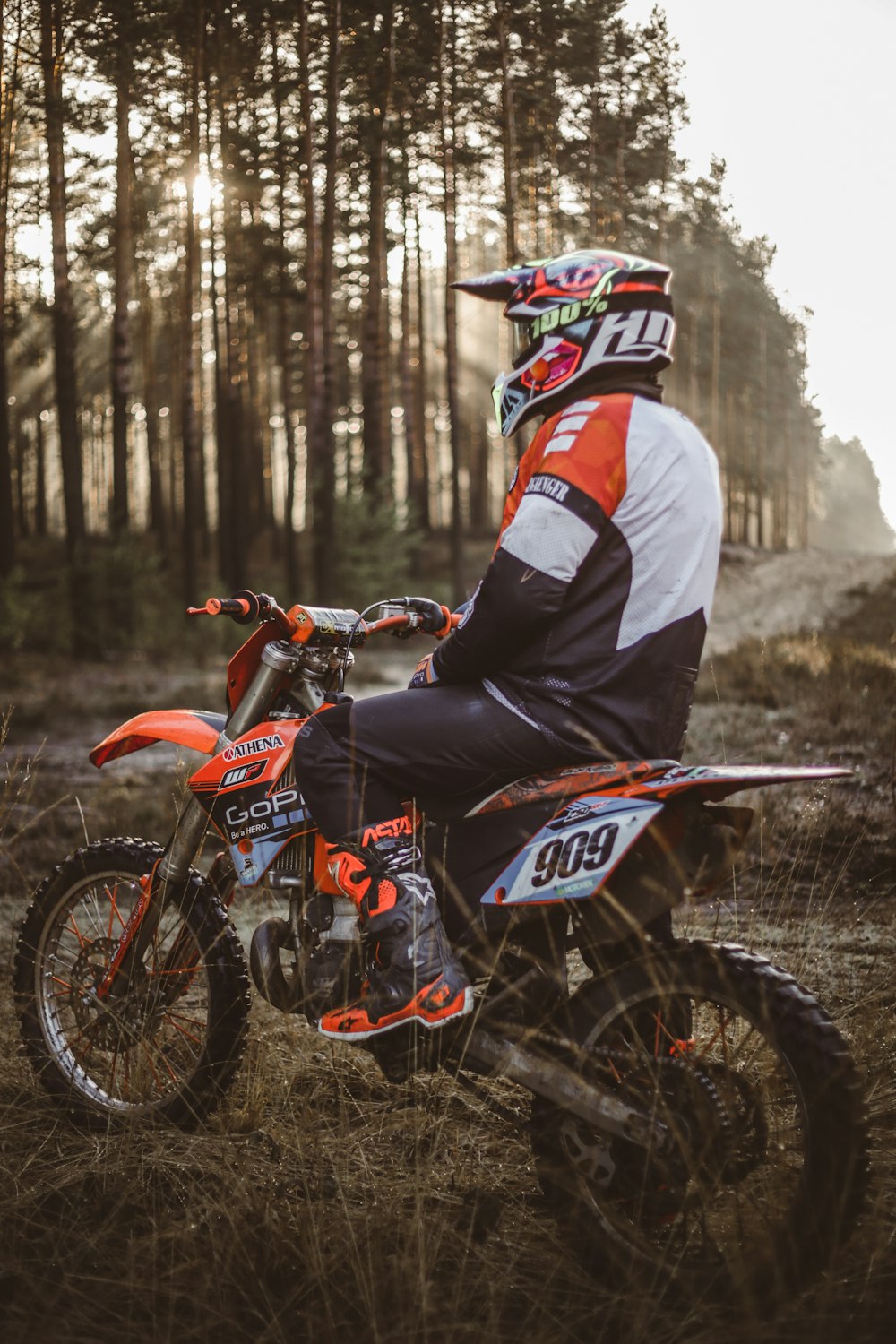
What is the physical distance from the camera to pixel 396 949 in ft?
9.14

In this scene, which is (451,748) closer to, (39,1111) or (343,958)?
(343,958)

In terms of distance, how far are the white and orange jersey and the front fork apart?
2.55ft

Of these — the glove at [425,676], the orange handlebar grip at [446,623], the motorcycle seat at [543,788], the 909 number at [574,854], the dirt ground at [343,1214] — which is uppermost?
the orange handlebar grip at [446,623]

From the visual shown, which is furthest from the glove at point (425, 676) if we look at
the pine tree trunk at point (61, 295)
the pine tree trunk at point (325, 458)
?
the pine tree trunk at point (325, 458)

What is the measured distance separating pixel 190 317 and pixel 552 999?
19119 millimetres

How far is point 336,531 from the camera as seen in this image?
70.5ft

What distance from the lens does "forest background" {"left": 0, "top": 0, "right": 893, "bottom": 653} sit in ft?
40.3

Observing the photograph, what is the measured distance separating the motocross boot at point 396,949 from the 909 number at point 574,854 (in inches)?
11.9

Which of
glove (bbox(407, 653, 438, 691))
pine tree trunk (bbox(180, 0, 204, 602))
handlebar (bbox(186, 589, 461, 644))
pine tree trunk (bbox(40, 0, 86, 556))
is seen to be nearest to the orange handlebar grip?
handlebar (bbox(186, 589, 461, 644))

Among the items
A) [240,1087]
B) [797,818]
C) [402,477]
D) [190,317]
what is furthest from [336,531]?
[402,477]

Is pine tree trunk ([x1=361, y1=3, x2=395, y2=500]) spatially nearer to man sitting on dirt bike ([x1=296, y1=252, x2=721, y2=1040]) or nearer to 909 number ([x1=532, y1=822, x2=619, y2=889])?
man sitting on dirt bike ([x1=296, y1=252, x2=721, y2=1040])

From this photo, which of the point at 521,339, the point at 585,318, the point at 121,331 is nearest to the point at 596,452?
the point at 585,318

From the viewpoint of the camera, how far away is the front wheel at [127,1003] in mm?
3410

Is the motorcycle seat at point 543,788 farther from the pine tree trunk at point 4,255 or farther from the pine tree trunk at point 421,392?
the pine tree trunk at point 421,392
